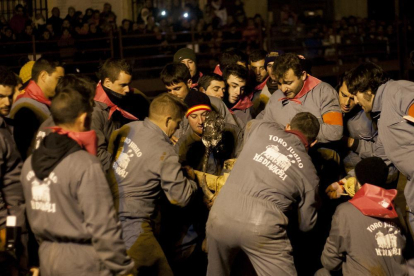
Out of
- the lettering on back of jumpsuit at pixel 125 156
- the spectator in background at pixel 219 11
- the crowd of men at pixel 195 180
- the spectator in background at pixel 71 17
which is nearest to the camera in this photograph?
the crowd of men at pixel 195 180

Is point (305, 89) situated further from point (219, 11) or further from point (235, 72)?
point (219, 11)

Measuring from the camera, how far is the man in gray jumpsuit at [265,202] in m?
5.00

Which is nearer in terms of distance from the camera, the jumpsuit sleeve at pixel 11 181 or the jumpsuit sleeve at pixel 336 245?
the jumpsuit sleeve at pixel 11 181

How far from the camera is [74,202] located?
4012 millimetres

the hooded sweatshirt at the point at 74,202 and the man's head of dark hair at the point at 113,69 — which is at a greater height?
the man's head of dark hair at the point at 113,69

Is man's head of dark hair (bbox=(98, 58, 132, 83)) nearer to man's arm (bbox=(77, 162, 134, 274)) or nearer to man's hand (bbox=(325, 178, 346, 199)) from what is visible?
man's hand (bbox=(325, 178, 346, 199))

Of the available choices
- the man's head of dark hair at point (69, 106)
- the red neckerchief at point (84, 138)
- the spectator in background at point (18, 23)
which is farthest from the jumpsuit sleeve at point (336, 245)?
the spectator in background at point (18, 23)

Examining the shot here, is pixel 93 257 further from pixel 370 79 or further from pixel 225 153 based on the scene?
pixel 370 79

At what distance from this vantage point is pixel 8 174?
4820 millimetres

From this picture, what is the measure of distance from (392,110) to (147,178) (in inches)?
87.4

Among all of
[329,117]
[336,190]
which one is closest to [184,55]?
[329,117]

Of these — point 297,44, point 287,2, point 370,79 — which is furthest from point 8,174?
point 287,2

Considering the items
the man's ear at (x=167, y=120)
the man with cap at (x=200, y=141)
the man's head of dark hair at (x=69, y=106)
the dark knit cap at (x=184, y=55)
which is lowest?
the man with cap at (x=200, y=141)

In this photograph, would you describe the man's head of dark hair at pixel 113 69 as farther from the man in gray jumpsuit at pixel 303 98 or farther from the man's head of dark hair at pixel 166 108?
the man in gray jumpsuit at pixel 303 98
